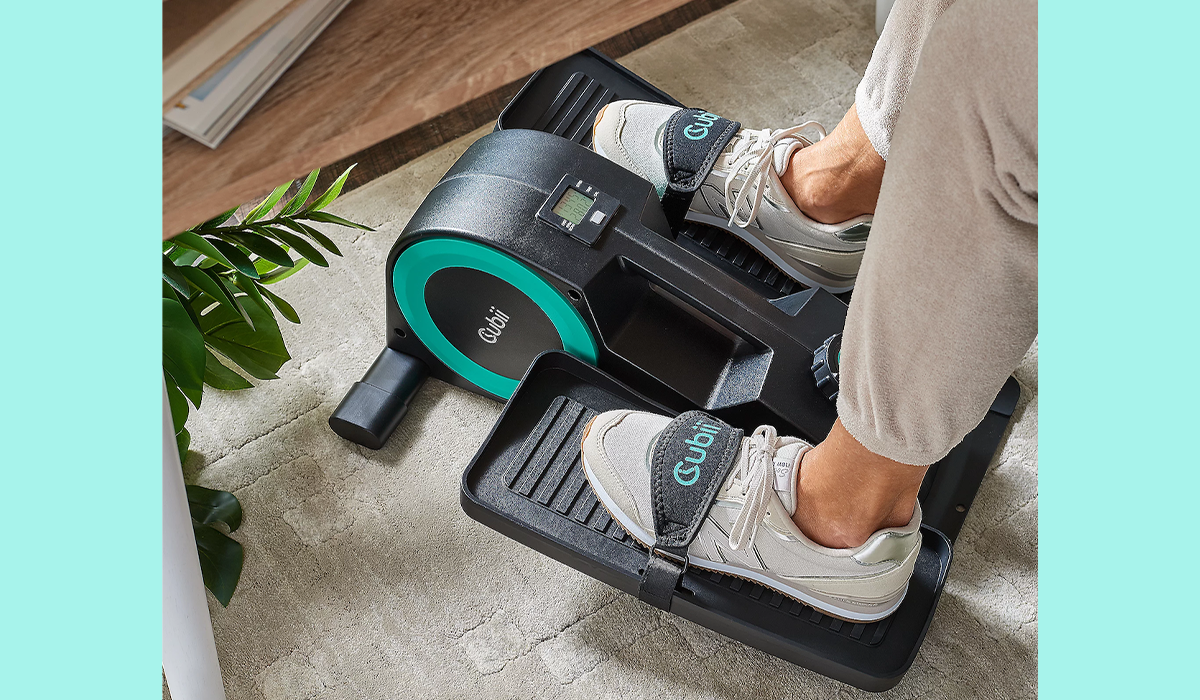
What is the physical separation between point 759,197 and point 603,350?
0.28 meters

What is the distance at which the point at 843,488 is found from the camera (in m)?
0.87

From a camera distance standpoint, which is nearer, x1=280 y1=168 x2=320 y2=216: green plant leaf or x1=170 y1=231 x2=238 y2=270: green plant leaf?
x1=170 y1=231 x2=238 y2=270: green plant leaf

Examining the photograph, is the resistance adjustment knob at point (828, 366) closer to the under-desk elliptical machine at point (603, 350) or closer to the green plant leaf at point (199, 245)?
the under-desk elliptical machine at point (603, 350)

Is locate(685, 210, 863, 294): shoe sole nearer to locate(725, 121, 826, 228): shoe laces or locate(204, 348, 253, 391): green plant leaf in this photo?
locate(725, 121, 826, 228): shoe laces

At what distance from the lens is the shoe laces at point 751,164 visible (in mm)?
1157

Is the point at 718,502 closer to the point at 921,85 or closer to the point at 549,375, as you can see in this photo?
the point at 549,375

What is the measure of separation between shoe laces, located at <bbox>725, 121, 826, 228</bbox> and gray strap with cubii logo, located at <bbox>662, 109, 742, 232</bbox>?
2 centimetres

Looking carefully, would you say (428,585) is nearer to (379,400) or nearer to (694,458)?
(379,400)

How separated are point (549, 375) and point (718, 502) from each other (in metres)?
0.28

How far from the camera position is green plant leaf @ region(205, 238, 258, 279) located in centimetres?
102

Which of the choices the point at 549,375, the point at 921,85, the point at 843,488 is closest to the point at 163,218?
the point at 921,85

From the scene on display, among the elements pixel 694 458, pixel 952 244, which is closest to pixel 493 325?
pixel 694 458

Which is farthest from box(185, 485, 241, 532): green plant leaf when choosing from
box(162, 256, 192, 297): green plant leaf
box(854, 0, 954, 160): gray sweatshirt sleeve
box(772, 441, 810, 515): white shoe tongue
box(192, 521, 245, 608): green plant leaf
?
box(854, 0, 954, 160): gray sweatshirt sleeve

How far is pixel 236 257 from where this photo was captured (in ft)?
3.39
